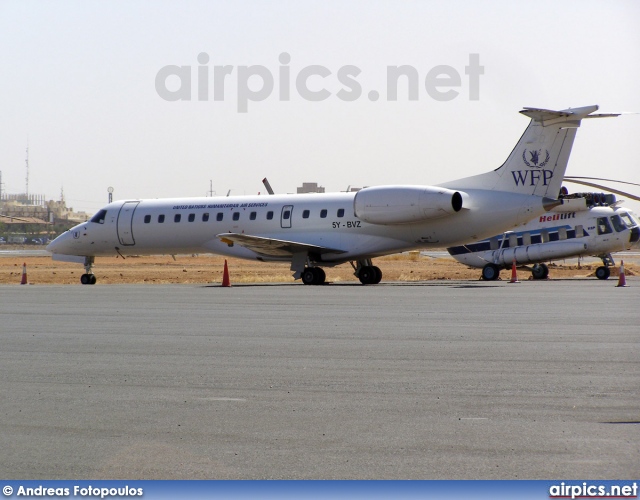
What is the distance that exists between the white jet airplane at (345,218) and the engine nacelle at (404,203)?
33 millimetres

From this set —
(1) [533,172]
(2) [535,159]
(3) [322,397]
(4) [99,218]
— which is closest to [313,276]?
(1) [533,172]

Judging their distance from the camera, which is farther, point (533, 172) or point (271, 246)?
point (271, 246)

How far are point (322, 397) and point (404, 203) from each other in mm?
21485

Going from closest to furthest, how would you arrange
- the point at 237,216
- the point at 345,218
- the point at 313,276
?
the point at 345,218
the point at 313,276
the point at 237,216

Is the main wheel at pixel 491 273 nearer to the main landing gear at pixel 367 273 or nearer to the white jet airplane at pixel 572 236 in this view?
the white jet airplane at pixel 572 236

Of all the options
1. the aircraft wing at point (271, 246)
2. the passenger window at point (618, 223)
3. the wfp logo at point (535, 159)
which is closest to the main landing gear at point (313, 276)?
the aircraft wing at point (271, 246)

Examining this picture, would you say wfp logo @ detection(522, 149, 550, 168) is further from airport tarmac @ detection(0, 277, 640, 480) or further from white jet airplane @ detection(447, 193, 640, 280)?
airport tarmac @ detection(0, 277, 640, 480)

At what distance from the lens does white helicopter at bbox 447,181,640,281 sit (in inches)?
1420

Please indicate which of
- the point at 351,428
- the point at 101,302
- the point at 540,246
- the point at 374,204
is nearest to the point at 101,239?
the point at 374,204

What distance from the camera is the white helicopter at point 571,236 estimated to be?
36062mm

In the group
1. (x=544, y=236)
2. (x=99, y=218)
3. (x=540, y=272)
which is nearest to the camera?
(x=99, y=218)

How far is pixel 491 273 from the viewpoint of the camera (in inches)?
1478

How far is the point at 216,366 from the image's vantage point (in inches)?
416

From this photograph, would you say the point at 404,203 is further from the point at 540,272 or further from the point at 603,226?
the point at 540,272
